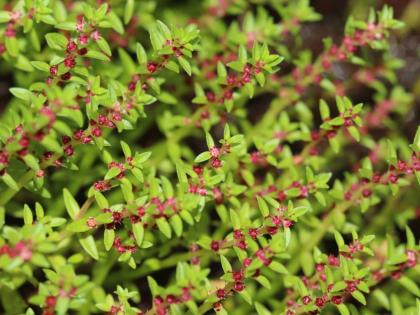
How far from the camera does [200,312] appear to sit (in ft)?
4.88

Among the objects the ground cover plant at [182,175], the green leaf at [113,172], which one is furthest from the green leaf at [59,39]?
the green leaf at [113,172]

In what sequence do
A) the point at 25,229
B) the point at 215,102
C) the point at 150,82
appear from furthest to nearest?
the point at 215,102 → the point at 150,82 → the point at 25,229

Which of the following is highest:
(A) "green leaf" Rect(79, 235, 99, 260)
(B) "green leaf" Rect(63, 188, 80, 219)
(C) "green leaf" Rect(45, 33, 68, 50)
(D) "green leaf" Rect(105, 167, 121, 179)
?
(C) "green leaf" Rect(45, 33, 68, 50)

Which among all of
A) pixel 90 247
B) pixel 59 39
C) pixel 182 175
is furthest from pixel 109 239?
pixel 59 39

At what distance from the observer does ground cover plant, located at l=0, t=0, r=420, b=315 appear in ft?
4.57

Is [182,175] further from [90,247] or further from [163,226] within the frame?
[90,247]

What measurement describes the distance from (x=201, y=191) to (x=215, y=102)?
332mm

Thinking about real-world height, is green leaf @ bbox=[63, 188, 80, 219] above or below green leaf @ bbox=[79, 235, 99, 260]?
above

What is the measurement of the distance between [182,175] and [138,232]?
0.16 metres

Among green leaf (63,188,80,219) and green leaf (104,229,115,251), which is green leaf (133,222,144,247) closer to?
green leaf (104,229,115,251)

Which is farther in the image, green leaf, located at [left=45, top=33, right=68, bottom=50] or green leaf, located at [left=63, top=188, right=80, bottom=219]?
green leaf, located at [left=63, top=188, right=80, bottom=219]

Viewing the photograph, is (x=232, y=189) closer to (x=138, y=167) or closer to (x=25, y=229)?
(x=138, y=167)

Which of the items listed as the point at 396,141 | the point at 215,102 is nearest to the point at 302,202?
the point at 215,102

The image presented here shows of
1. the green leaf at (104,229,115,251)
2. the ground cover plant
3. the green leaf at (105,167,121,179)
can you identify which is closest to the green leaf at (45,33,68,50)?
the ground cover plant
